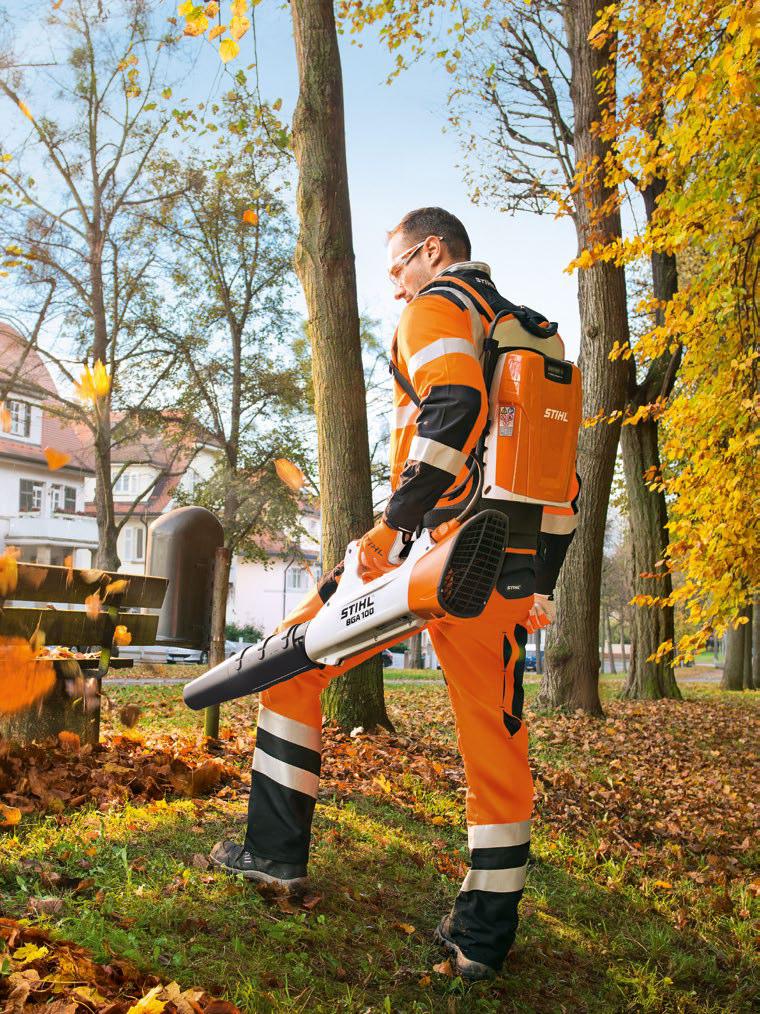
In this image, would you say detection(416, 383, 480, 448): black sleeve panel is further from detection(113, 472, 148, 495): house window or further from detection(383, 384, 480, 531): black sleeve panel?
detection(113, 472, 148, 495): house window

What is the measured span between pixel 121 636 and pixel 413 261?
353cm

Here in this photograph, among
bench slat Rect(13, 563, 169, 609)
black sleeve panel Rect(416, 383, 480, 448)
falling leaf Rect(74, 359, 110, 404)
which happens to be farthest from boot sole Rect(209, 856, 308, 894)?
falling leaf Rect(74, 359, 110, 404)

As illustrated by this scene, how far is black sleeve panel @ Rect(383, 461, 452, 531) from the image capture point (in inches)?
128

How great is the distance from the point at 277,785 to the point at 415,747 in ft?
10.8

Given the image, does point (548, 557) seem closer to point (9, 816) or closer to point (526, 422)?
point (526, 422)

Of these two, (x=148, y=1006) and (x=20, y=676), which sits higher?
(x=20, y=676)

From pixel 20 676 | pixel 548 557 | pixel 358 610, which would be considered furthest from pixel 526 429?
pixel 20 676

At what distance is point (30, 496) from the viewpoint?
43500 millimetres

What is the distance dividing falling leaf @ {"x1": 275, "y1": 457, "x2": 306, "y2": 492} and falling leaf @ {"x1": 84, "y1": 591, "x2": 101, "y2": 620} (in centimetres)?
2061

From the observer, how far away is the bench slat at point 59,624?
18.0 ft

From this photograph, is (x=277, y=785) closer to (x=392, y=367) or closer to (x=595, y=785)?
(x=392, y=367)

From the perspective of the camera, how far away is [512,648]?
3.38m

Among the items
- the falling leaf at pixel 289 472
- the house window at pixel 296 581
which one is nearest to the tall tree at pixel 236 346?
the falling leaf at pixel 289 472

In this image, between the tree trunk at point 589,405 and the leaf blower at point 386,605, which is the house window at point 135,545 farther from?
the leaf blower at point 386,605
